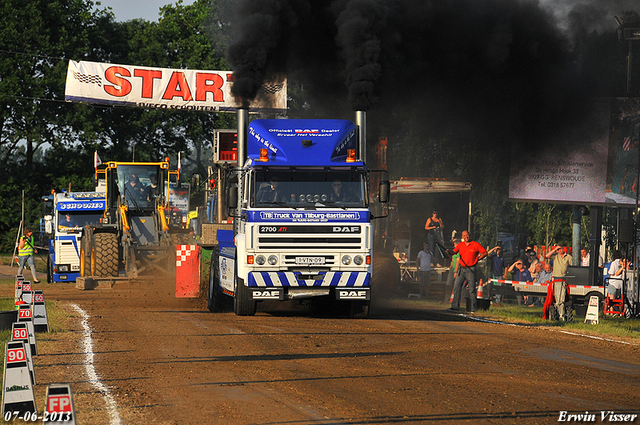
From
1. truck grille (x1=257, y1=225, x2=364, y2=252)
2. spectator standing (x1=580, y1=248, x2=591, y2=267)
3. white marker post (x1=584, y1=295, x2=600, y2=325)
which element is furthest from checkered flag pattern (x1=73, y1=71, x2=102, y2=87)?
A: white marker post (x1=584, y1=295, x2=600, y2=325)

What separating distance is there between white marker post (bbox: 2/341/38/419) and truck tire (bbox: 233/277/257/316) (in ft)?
24.6

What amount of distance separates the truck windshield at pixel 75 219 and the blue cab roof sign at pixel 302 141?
15.0m

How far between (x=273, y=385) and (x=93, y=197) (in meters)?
21.9

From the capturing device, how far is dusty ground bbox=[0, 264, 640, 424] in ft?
24.2

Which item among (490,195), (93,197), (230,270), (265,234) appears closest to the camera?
(265,234)

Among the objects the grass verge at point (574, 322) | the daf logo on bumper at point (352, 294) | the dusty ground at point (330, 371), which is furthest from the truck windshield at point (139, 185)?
the daf logo on bumper at point (352, 294)

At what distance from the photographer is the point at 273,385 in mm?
8602

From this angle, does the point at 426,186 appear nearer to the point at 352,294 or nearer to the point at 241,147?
the point at 241,147

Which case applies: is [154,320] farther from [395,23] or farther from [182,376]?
[395,23]

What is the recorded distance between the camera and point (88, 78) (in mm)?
29078

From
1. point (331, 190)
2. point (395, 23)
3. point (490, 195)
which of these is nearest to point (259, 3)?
point (395, 23)

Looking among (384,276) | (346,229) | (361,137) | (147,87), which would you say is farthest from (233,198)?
(147,87)

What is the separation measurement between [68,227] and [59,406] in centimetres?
2418

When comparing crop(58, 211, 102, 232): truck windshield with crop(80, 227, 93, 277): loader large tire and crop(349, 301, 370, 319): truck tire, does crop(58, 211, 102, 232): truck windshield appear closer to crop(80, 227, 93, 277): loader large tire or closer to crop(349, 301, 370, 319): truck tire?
crop(80, 227, 93, 277): loader large tire
